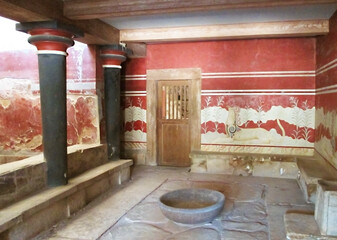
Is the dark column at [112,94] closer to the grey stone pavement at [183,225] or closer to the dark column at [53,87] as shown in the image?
the grey stone pavement at [183,225]

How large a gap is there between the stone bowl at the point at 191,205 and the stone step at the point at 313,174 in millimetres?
1316

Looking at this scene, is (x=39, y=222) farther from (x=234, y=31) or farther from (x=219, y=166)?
(x=234, y=31)

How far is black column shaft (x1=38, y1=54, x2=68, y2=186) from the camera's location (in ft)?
11.9

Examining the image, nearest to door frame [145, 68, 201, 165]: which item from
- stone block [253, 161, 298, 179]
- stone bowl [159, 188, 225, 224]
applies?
stone block [253, 161, 298, 179]

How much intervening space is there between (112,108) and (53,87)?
5.21 feet

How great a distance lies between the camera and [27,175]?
3346 millimetres

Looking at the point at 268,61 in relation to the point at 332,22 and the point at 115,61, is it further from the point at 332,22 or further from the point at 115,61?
the point at 115,61

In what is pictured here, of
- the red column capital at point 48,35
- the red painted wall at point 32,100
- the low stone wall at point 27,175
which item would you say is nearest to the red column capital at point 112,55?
the red painted wall at point 32,100

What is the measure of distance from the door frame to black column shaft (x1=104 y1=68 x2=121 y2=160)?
3.57 feet

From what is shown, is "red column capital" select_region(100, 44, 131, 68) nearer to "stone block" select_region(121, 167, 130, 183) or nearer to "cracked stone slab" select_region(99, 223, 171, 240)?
"stone block" select_region(121, 167, 130, 183)

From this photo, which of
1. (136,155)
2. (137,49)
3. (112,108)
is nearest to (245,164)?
(136,155)

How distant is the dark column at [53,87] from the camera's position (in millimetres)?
3557

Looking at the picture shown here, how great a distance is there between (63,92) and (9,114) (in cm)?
209

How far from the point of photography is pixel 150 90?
616 cm
